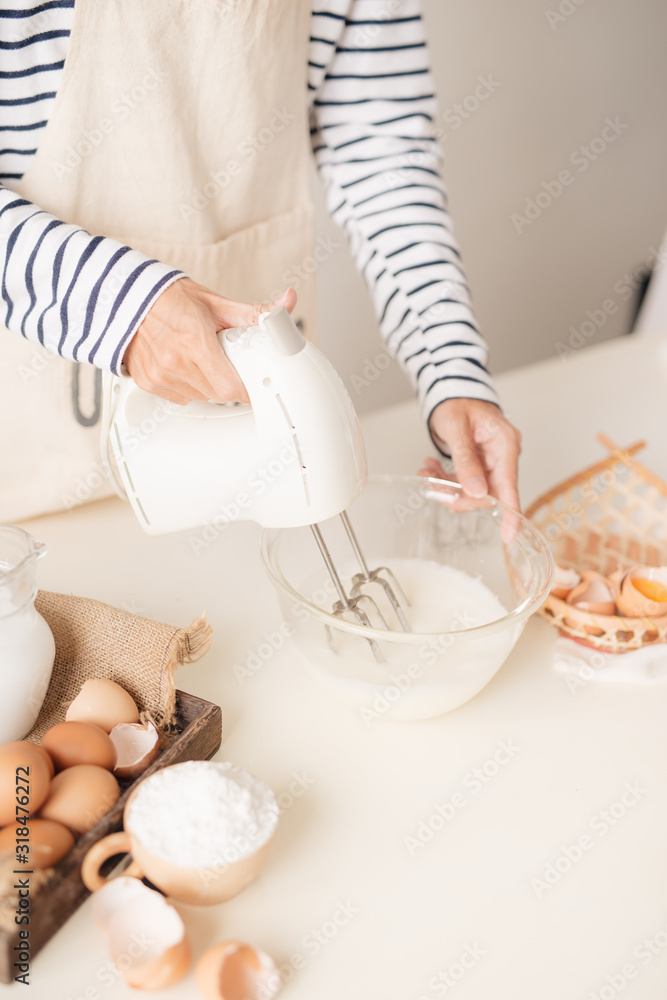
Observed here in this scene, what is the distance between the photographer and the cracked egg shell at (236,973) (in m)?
0.47

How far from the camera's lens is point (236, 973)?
483 millimetres

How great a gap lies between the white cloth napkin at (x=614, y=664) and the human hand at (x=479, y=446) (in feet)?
0.52

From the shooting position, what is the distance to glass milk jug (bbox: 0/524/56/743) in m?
0.58

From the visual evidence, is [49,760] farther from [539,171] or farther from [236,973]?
[539,171]

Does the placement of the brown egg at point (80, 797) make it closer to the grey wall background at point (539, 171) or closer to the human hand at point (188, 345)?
the human hand at point (188, 345)

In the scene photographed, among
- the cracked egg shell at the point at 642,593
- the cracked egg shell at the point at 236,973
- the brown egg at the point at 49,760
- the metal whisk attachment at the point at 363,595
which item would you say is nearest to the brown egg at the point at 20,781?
the brown egg at the point at 49,760

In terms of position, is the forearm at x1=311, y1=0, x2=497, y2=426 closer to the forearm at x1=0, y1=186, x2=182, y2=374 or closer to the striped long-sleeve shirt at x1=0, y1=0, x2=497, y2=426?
the striped long-sleeve shirt at x1=0, y1=0, x2=497, y2=426

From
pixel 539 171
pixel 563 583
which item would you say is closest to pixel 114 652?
pixel 563 583

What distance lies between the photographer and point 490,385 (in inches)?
35.2

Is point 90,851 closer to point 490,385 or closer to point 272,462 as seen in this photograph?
point 272,462

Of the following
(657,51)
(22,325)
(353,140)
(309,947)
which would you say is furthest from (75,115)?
(657,51)

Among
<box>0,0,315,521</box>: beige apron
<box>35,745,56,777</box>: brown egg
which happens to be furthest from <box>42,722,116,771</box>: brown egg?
<box>0,0,315,521</box>: beige apron

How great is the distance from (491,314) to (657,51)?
2.54 ft

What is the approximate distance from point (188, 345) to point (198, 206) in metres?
0.34
